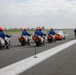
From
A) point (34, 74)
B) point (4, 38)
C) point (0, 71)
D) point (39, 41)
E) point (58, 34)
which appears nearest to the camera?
point (34, 74)

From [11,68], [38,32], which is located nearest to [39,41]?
[38,32]

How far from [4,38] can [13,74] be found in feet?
42.3

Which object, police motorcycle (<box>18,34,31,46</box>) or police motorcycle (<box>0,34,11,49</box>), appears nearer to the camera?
police motorcycle (<box>0,34,11,49</box>)

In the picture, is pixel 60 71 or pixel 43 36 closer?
pixel 60 71

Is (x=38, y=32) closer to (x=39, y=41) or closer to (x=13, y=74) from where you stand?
(x=39, y=41)

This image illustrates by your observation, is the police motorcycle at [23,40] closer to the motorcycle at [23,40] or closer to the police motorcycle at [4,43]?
the motorcycle at [23,40]

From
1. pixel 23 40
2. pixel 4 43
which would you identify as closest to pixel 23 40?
pixel 23 40

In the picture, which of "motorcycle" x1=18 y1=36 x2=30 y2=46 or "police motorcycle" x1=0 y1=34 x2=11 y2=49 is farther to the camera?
"motorcycle" x1=18 y1=36 x2=30 y2=46

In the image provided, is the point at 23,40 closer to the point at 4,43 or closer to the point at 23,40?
the point at 23,40

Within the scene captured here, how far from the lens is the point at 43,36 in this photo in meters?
27.7

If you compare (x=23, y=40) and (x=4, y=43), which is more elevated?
(x=4, y=43)

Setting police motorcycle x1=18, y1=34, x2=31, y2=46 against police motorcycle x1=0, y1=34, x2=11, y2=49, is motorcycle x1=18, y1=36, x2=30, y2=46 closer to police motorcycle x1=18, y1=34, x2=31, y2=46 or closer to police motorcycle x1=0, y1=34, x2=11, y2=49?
police motorcycle x1=18, y1=34, x2=31, y2=46

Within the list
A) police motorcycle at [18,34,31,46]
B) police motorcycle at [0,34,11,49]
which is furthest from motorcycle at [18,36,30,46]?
police motorcycle at [0,34,11,49]

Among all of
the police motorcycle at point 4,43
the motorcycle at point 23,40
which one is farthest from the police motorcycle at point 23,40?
the police motorcycle at point 4,43
